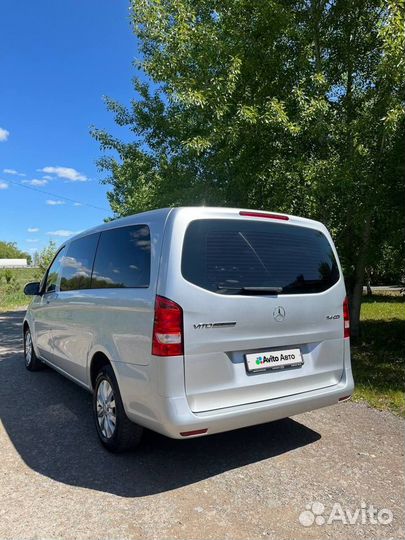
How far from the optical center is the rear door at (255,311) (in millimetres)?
3148

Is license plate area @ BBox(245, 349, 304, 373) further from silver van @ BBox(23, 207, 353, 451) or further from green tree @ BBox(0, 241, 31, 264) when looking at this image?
green tree @ BBox(0, 241, 31, 264)

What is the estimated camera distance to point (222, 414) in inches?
124

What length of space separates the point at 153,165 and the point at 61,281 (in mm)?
5748

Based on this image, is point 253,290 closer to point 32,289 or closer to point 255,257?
point 255,257

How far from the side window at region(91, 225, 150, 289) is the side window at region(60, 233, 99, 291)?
20 centimetres

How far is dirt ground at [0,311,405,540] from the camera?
9.13 feet

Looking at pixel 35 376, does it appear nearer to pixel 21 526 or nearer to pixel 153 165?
pixel 21 526

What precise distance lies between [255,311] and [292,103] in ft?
17.2

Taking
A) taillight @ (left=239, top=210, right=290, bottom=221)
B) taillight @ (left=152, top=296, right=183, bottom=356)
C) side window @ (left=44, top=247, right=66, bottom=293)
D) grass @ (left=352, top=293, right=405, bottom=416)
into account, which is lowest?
grass @ (left=352, top=293, right=405, bottom=416)

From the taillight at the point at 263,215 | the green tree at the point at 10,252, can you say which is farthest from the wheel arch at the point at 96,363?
the green tree at the point at 10,252

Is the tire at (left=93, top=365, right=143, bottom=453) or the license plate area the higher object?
the license plate area

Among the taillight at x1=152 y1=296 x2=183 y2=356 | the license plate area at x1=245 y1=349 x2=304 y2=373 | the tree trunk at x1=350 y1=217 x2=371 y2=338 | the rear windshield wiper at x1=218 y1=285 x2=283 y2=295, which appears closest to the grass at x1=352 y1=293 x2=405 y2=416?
the tree trunk at x1=350 y1=217 x2=371 y2=338

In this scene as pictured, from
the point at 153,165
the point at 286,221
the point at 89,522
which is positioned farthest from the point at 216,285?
the point at 153,165

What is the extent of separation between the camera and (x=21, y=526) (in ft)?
9.23
